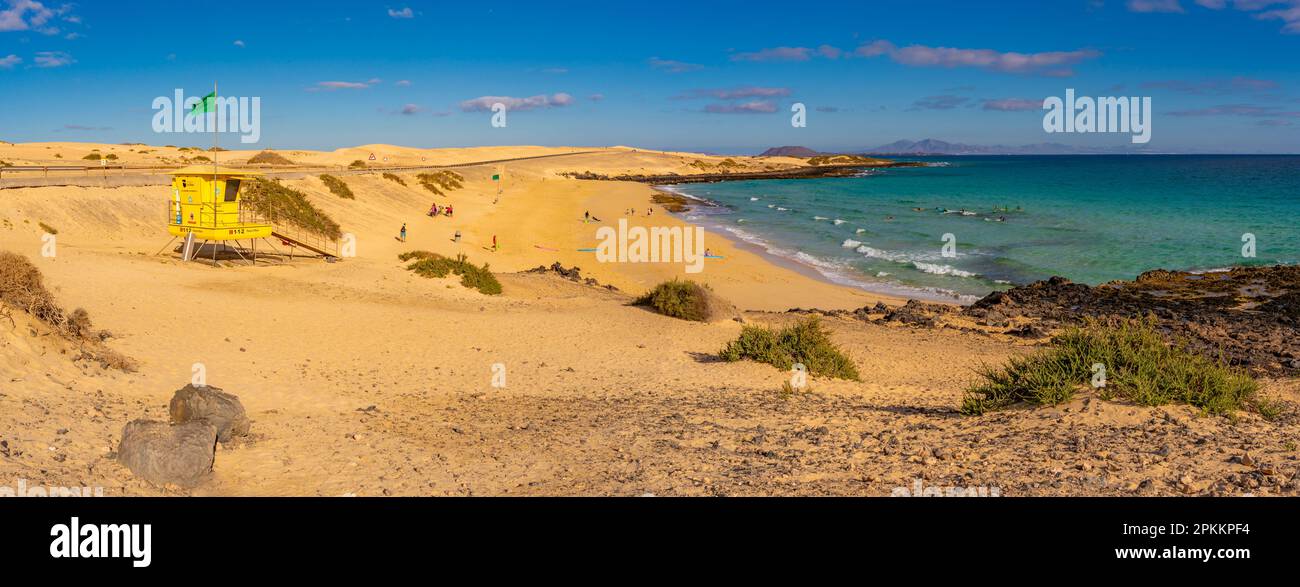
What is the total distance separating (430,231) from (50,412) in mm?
30611

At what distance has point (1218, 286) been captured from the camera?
83.8 ft

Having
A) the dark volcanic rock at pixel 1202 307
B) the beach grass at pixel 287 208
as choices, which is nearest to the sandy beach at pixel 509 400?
the dark volcanic rock at pixel 1202 307

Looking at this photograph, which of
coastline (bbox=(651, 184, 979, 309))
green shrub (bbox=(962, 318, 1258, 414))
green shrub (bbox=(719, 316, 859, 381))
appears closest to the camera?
green shrub (bbox=(962, 318, 1258, 414))

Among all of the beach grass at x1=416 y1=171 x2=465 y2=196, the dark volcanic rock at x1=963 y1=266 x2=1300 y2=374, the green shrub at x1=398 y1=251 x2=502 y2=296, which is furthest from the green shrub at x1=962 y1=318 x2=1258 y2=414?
the beach grass at x1=416 y1=171 x2=465 y2=196

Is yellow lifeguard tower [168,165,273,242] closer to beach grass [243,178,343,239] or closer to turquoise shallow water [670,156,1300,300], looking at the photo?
beach grass [243,178,343,239]

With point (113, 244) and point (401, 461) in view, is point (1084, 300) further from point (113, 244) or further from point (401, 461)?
point (113, 244)

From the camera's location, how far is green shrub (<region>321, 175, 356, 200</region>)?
132 feet

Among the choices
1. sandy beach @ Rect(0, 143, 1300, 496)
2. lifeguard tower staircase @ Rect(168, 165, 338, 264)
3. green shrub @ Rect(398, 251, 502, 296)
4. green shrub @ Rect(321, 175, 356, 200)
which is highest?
green shrub @ Rect(321, 175, 356, 200)

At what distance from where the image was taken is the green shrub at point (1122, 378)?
8.40 meters

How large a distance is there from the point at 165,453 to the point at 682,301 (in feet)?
44.0

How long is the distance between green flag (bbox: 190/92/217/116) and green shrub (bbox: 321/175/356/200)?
19.9 meters

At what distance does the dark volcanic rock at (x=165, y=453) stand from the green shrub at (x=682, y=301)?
12.8 metres

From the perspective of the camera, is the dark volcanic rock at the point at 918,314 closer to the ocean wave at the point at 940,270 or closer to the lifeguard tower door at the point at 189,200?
the ocean wave at the point at 940,270

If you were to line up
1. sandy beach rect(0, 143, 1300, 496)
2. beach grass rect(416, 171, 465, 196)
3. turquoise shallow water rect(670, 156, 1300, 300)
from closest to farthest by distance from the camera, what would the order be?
1. sandy beach rect(0, 143, 1300, 496)
2. turquoise shallow water rect(670, 156, 1300, 300)
3. beach grass rect(416, 171, 465, 196)
